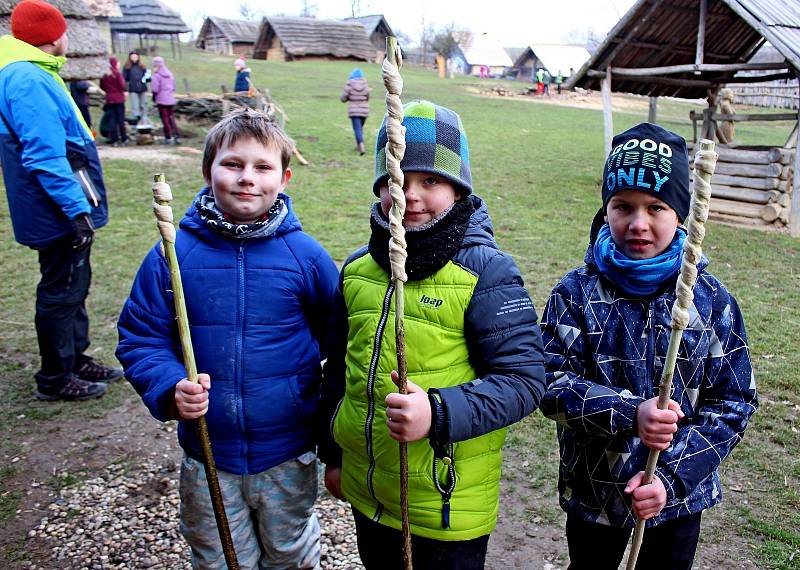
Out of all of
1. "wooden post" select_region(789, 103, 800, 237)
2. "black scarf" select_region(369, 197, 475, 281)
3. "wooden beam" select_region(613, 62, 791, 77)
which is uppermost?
"wooden beam" select_region(613, 62, 791, 77)

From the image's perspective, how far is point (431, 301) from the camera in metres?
1.94

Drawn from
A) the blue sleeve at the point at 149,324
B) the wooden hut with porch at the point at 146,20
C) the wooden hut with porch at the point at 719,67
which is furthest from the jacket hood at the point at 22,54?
the wooden hut with porch at the point at 146,20

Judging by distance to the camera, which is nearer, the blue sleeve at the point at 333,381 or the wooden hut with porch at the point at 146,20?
the blue sleeve at the point at 333,381

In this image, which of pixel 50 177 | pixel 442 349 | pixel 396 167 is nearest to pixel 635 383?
pixel 442 349

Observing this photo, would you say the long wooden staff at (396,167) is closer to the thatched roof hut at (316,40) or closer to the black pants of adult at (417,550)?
the black pants of adult at (417,550)

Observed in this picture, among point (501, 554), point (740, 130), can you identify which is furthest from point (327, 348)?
point (740, 130)

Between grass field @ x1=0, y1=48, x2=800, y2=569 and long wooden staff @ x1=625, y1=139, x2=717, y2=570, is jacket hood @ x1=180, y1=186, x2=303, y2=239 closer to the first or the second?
long wooden staff @ x1=625, y1=139, x2=717, y2=570

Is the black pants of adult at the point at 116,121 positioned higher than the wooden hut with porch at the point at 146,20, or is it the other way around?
the wooden hut with porch at the point at 146,20

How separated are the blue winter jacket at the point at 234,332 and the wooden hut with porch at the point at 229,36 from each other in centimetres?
5224

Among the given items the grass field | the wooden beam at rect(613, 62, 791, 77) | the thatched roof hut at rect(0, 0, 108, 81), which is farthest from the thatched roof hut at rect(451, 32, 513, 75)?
the thatched roof hut at rect(0, 0, 108, 81)

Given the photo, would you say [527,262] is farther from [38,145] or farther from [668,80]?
[668,80]

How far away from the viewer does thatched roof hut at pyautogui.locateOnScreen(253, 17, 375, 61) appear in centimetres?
4294

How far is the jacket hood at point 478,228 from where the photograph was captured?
2.00 m

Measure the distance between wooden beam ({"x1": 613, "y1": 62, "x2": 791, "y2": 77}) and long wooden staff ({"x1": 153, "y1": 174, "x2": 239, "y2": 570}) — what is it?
9.70m
